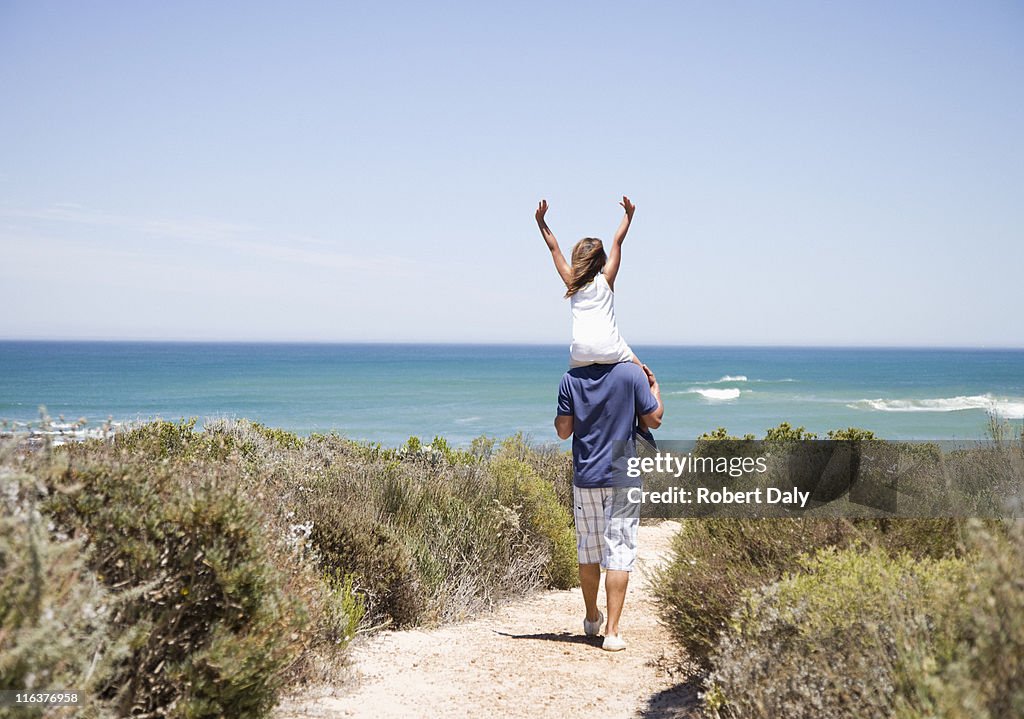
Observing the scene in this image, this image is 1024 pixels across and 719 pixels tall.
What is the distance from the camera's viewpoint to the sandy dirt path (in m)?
4.50

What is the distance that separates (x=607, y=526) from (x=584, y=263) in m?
1.78

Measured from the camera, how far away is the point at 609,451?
5445mm

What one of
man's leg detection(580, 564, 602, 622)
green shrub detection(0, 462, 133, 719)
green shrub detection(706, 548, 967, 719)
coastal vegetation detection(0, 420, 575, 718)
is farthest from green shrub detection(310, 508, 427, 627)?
green shrub detection(706, 548, 967, 719)

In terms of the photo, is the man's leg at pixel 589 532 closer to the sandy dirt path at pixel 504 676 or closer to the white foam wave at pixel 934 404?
the sandy dirt path at pixel 504 676

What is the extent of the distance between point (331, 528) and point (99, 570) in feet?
8.74

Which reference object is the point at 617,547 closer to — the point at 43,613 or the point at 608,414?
the point at 608,414

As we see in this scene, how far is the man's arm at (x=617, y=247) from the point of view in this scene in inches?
221

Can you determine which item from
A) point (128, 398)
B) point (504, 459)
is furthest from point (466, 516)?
point (128, 398)

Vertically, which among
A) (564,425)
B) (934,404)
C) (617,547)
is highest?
(564,425)

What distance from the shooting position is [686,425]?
142 feet

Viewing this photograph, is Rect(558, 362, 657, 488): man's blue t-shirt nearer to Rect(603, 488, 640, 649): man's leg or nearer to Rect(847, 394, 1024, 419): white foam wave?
Rect(603, 488, 640, 649): man's leg

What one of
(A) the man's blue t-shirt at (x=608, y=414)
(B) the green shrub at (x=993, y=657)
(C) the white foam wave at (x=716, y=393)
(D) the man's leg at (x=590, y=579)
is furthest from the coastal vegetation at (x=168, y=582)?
(C) the white foam wave at (x=716, y=393)

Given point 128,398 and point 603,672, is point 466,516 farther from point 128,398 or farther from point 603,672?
point 128,398

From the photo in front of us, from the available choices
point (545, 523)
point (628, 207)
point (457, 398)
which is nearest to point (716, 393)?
point (457, 398)
